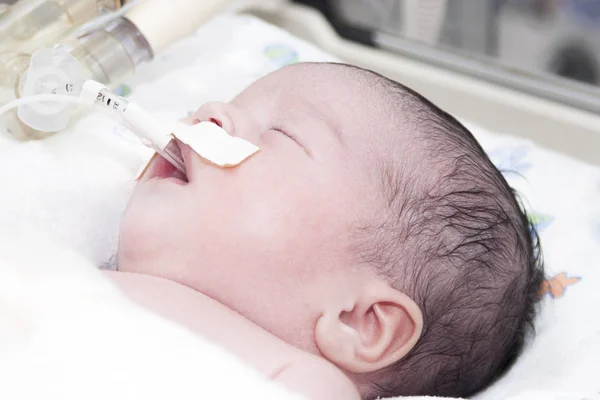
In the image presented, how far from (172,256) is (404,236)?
0.91 ft

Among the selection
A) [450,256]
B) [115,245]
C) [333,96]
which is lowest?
[115,245]

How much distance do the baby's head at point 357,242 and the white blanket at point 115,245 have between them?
118 mm

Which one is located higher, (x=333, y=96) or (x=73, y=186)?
(x=333, y=96)

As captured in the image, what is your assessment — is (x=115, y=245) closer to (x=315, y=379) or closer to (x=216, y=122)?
(x=216, y=122)

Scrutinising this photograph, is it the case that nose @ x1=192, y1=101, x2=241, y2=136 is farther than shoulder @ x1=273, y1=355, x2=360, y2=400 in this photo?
Yes

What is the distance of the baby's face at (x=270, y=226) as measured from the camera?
0.89 meters

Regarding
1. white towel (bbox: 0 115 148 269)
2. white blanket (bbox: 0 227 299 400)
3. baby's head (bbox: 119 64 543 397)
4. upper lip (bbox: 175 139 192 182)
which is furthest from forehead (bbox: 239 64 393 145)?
white blanket (bbox: 0 227 299 400)

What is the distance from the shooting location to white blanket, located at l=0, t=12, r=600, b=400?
2.37 feet

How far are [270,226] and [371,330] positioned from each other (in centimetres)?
18

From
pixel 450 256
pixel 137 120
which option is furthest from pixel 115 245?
pixel 450 256

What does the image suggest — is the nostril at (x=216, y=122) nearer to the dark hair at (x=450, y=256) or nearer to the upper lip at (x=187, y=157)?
the upper lip at (x=187, y=157)

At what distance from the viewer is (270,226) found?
35.2 inches

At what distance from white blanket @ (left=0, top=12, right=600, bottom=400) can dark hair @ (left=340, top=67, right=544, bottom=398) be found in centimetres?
9

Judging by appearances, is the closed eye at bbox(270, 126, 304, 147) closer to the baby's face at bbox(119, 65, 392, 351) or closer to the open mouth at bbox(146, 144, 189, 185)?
the baby's face at bbox(119, 65, 392, 351)
